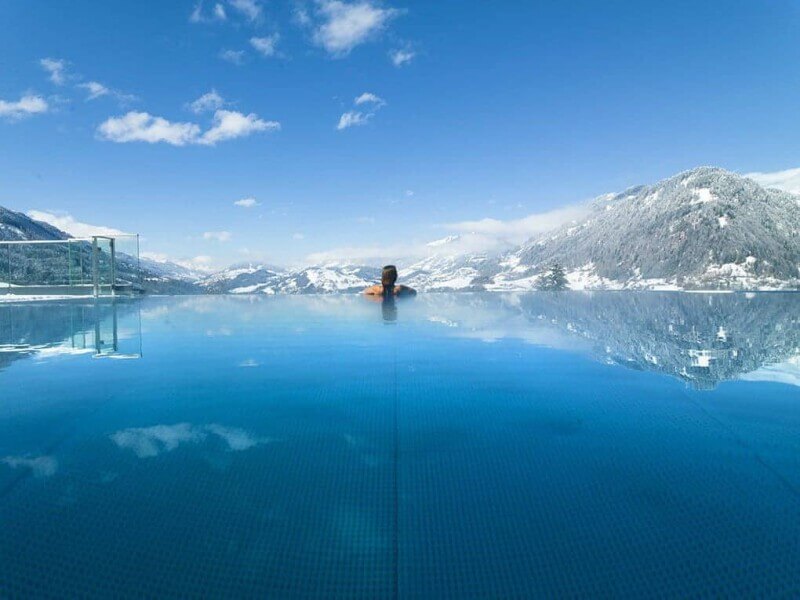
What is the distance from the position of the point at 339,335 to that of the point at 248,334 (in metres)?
2.73

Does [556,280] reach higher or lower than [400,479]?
higher

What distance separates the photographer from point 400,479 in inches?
155

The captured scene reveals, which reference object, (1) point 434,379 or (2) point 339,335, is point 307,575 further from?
(2) point 339,335

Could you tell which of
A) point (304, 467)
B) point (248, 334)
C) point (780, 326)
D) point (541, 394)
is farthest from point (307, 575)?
point (780, 326)

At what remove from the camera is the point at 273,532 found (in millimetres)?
3131

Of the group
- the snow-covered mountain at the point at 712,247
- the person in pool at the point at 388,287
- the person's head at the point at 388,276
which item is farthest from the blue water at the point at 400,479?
the snow-covered mountain at the point at 712,247

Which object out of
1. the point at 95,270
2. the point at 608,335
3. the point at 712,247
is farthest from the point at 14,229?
the point at 712,247

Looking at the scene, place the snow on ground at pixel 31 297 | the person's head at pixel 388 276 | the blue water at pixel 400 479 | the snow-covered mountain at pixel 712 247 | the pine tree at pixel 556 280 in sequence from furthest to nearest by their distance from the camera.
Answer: the snow-covered mountain at pixel 712 247
the pine tree at pixel 556 280
the person's head at pixel 388 276
the snow on ground at pixel 31 297
the blue water at pixel 400 479

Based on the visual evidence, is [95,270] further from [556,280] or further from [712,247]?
[712,247]

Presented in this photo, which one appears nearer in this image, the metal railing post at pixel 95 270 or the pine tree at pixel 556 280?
the metal railing post at pixel 95 270

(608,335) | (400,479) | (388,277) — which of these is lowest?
(400,479)

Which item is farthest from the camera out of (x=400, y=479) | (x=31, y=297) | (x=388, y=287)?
(x=388, y=287)

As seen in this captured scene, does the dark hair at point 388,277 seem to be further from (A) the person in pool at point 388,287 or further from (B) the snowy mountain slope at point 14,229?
(B) the snowy mountain slope at point 14,229

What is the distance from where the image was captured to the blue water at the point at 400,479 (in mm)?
2730
